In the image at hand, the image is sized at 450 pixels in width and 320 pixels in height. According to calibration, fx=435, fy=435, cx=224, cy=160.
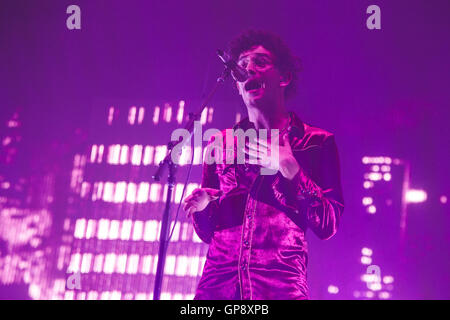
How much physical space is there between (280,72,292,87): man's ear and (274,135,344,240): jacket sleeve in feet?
1.68

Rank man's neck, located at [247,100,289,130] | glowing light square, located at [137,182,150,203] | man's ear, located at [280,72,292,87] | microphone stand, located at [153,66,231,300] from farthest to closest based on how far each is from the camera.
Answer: glowing light square, located at [137,182,150,203], man's ear, located at [280,72,292,87], man's neck, located at [247,100,289,130], microphone stand, located at [153,66,231,300]

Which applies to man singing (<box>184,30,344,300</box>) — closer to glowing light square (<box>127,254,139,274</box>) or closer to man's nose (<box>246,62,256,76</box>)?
man's nose (<box>246,62,256,76</box>)

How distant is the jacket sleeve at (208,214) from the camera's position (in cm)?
238

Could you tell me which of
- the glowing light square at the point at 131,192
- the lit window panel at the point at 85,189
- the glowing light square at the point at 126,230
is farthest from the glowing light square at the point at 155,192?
the lit window panel at the point at 85,189

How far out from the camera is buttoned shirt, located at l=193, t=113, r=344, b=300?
7.10 ft

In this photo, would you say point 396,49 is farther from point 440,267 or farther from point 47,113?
point 47,113

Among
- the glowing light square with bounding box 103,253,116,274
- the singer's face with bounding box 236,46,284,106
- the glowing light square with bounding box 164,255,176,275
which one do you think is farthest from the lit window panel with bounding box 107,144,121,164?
the singer's face with bounding box 236,46,284,106

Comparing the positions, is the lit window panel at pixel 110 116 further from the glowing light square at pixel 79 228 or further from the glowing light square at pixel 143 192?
the glowing light square at pixel 79 228

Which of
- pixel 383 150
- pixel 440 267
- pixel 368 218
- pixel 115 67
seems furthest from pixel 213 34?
pixel 440 267

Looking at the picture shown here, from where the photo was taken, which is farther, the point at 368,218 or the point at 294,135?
the point at 368,218

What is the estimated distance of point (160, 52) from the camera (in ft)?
10.9
